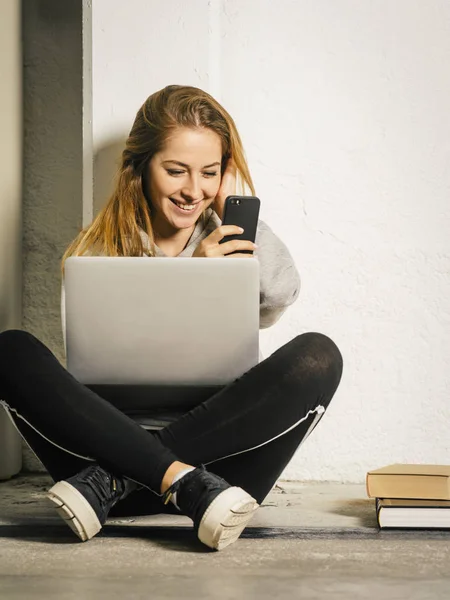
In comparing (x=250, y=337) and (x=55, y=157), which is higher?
(x=55, y=157)

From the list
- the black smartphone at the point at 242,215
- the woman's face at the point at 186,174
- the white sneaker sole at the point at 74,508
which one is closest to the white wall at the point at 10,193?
the woman's face at the point at 186,174

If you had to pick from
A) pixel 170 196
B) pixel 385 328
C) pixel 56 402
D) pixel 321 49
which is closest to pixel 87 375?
pixel 56 402

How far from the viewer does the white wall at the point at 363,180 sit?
2.31 metres

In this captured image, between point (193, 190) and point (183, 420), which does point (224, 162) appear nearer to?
point (193, 190)

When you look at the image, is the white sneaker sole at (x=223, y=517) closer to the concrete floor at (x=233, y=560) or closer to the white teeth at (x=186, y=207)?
the concrete floor at (x=233, y=560)

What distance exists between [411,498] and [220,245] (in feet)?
2.10

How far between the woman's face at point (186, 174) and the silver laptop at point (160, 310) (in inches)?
19.4

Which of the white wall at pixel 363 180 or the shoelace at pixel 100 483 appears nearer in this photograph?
the shoelace at pixel 100 483

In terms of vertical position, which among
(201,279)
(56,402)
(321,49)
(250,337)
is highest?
(321,49)

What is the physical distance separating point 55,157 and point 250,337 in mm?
1153

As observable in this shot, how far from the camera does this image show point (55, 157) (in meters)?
2.52

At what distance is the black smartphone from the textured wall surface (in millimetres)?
745

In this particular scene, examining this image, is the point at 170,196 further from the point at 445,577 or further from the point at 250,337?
the point at 445,577

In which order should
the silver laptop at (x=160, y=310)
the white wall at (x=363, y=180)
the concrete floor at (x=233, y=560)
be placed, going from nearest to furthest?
the concrete floor at (x=233, y=560)
the silver laptop at (x=160, y=310)
the white wall at (x=363, y=180)
